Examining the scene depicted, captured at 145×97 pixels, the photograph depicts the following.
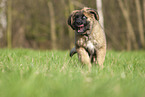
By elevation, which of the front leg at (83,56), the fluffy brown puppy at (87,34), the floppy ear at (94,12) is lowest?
the front leg at (83,56)

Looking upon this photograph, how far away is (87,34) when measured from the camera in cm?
386

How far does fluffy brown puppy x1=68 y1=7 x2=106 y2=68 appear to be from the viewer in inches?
149

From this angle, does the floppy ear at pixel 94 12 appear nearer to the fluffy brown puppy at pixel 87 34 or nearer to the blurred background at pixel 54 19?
the fluffy brown puppy at pixel 87 34

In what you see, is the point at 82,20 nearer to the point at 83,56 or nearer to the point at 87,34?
the point at 87,34

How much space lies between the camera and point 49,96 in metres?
1.63

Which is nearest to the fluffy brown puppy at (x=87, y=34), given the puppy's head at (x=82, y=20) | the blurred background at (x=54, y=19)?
the puppy's head at (x=82, y=20)

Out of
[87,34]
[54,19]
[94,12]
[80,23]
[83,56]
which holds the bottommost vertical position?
[83,56]

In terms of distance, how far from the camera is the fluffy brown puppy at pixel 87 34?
3.79 metres

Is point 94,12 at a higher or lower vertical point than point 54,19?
lower

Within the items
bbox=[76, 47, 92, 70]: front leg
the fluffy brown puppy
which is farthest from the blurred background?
bbox=[76, 47, 92, 70]: front leg

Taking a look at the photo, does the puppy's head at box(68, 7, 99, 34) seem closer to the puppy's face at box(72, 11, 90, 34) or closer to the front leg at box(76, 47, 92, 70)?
the puppy's face at box(72, 11, 90, 34)

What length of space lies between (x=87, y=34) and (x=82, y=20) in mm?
320

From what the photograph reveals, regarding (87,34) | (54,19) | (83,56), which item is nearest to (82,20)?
(87,34)

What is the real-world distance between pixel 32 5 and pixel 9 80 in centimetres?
1839
